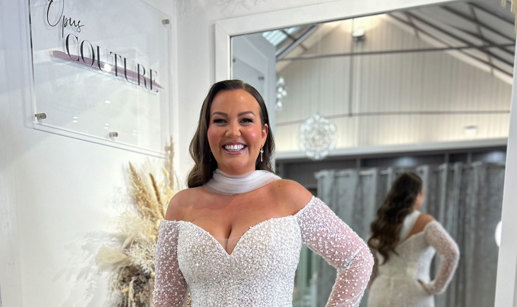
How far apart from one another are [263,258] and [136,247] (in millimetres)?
599

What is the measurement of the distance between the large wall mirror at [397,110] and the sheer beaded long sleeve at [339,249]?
793 millimetres

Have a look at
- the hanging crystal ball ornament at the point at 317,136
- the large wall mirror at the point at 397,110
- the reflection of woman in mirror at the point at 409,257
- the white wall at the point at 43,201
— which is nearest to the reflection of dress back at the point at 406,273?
the reflection of woman in mirror at the point at 409,257

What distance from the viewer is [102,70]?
50.6 inches

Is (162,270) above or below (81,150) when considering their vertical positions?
below

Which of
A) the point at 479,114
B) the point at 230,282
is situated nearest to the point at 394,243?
the point at 479,114

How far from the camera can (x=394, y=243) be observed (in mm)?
2055

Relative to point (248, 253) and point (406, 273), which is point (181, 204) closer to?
point (248, 253)

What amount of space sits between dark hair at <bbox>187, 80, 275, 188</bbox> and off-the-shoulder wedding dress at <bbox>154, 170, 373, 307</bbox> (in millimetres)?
168

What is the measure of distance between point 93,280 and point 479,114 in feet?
6.96

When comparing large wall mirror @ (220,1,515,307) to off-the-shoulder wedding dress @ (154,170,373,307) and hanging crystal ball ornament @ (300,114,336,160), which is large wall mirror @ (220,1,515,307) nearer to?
hanging crystal ball ornament @ (300,114,336,160)

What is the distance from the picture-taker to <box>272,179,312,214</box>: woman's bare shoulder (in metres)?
1.04

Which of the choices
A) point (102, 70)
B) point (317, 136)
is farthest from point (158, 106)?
point (317, 136)

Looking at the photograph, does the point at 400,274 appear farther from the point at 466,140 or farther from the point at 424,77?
the point at 424,77

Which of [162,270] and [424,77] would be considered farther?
[424,77]
